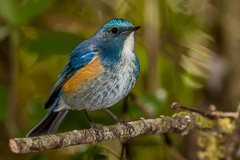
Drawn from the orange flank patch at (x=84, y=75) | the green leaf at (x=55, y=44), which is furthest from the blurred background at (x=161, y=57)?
the orange flank patch at (x=84, y=75)

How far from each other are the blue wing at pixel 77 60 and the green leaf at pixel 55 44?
260mm

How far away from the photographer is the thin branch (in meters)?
2.72

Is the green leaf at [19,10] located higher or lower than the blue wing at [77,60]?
higher

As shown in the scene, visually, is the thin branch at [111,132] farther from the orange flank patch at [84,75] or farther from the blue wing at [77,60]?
the blue wing at [77,60]

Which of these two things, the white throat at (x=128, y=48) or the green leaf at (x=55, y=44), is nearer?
the white throat at (x=128, y=48)

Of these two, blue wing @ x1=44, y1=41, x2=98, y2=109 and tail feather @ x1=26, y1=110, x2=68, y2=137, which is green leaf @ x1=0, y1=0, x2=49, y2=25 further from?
tail feather @ x1=26, y1=110, x2=68, y2=137

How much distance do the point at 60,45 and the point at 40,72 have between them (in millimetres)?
1653

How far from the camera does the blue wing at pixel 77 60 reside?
4.26m

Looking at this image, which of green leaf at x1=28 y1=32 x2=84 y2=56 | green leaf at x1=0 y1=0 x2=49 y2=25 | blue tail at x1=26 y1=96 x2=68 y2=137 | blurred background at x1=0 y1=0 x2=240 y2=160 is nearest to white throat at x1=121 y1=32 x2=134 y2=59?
green leaf at x1=28 y1=32 x2=84 y2=56

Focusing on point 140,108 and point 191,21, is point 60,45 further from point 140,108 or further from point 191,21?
point 191,21

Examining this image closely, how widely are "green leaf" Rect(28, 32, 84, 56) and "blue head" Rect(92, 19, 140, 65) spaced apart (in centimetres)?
44

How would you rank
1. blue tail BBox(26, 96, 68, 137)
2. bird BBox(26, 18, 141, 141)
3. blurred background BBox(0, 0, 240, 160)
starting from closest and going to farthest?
1. bird BBox(26, 18, 141, 141)
2. blue tail BBox(26, 96, 68, 137)
3. blurred background BBox(0, 0, 240, 160)

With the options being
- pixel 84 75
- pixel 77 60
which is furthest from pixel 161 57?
pixel 84 75

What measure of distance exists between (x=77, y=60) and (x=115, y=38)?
1.33ft
